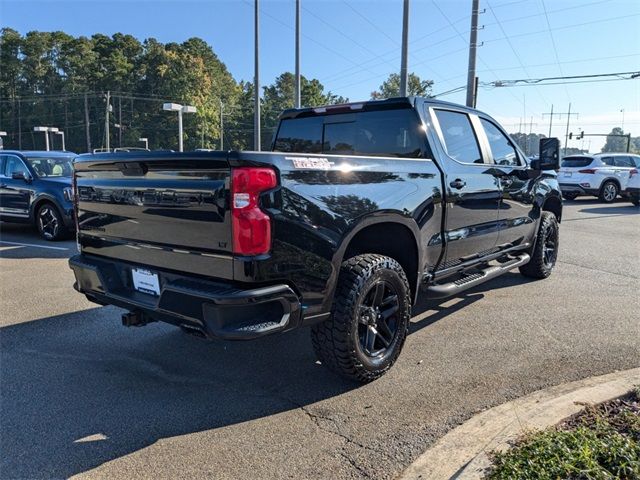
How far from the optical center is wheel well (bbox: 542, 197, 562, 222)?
6682mm

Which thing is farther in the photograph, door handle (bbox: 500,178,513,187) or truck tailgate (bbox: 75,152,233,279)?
door handle (bbox: 500,178,513,187)

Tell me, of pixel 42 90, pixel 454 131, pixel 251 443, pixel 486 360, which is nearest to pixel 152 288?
pixel 251 443

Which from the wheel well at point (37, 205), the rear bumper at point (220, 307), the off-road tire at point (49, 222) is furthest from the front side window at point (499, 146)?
the wheel well at point (37, 205)

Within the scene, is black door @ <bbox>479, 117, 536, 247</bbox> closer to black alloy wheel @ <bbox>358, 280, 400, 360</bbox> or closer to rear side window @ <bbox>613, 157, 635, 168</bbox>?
black alloy wheel @ <bbox>358, 280, 400, 360</bbox>

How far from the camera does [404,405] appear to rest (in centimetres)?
321

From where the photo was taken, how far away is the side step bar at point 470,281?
161 inches

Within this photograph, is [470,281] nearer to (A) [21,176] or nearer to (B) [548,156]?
(B) [548,156]

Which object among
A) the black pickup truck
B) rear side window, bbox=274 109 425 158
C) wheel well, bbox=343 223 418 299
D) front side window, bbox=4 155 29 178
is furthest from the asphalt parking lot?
front side window, bbox=4 155 29 178

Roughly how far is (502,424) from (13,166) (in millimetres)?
10381

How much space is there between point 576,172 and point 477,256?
50.2ft

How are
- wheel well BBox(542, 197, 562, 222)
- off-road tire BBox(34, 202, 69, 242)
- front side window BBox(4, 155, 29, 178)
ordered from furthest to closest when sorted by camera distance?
front side window BBox(4, 155, 29, 178), off-road tire BBox(34, 202, 69, 242), wheel well BBox(542, 197, 562, 222)

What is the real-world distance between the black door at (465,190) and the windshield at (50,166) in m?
8.30

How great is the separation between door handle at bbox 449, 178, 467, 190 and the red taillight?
2.06 m

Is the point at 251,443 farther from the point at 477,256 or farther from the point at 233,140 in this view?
A: the point at 233,140
